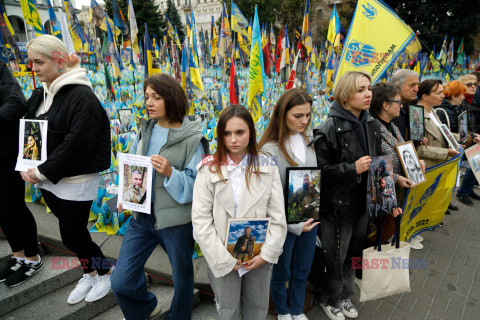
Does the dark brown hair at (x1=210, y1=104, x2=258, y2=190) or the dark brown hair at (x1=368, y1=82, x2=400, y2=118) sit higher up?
the dark brown hair at (x1=368, y1=82, x2=400, y2=118)

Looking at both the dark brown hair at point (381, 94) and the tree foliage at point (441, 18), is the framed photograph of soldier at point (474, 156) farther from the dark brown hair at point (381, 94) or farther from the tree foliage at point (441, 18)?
the tree foliage at point (441, 18)

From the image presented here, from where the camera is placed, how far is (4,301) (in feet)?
6.97

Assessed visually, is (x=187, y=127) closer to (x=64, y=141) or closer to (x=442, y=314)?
(x=64, y=141)

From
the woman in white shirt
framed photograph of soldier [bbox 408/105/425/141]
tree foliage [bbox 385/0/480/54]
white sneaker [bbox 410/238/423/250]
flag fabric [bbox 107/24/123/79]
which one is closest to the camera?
the woman in white shirt

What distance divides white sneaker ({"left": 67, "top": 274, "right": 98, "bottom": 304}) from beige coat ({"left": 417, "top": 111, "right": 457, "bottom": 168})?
336 cm

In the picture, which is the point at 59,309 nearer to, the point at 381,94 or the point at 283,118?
the point at 283,118

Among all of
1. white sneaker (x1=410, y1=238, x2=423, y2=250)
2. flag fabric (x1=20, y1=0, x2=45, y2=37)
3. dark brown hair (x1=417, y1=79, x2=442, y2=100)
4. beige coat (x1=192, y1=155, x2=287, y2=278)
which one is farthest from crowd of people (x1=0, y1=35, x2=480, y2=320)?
flag fabric (x1=20, y1=0, x2=45, y2=37)

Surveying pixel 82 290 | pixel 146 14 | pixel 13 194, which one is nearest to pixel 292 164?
pixel 82 290

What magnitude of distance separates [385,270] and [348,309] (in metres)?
0.53

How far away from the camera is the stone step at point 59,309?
6.98 ft

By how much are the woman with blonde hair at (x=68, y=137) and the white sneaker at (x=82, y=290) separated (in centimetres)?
17

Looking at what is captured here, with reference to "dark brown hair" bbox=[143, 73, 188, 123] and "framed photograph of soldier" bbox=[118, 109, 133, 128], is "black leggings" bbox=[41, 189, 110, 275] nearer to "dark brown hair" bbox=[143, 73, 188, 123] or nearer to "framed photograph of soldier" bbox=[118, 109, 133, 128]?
"dark brown hair" bbox=[143, 73, 188, 123]

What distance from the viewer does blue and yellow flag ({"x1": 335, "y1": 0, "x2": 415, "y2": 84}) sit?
299 centimetres

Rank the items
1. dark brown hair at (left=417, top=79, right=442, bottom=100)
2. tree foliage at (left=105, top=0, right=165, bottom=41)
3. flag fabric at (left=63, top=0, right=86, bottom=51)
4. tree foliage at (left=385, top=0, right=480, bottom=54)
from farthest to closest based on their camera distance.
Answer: tree foliage at (left=105, top=0, right=165, bottom=41) → tree foliage at (left=385, top=0, right=480, bottom=54) → flag fabric at (left=63, top=0, right=86, bottom=51) → dark brown hair at (left=417, top=79, right=442, bottom=100)
